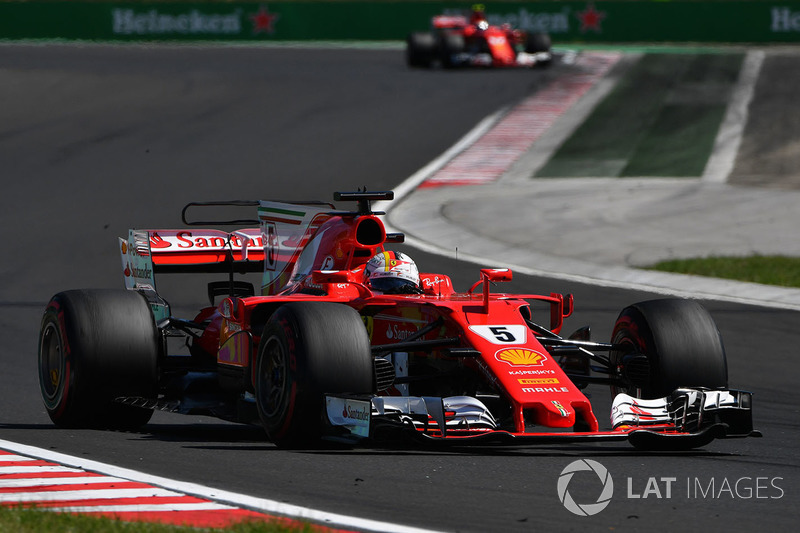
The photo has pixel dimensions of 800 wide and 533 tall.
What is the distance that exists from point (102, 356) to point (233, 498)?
2.95 meters

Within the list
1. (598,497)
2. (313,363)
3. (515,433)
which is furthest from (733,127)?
(598,497)

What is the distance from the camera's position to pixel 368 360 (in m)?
8.28

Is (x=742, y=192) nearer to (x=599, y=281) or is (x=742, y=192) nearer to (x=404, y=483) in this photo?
(x=599, y=281)

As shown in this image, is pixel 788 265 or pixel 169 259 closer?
pixel 169 259

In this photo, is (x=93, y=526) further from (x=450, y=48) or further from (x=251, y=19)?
(x=251, y=19)

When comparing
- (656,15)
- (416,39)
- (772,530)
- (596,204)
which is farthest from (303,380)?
(656,15)

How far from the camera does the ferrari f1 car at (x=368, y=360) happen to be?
8.19 m

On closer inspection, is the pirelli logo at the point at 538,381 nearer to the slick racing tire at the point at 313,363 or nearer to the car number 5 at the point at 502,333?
the car number 5 at the point at 502,333

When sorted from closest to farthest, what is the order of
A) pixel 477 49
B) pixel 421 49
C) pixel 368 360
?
pixel 368 360, pixel 421 49, pixel 477 49

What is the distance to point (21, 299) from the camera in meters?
15.3

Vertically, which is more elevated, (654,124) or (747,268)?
(654,124)

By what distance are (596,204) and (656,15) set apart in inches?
906

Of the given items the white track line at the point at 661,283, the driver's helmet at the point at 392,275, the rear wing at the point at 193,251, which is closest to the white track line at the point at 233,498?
the driver's helmet at the point at 392,275

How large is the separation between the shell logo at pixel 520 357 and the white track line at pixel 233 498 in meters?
2.24
